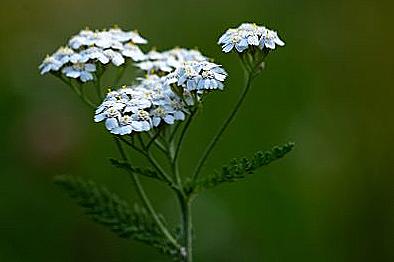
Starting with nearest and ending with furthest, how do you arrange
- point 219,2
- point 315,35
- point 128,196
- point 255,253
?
point 255,253, point 128,196, point 315,35, point 219,2

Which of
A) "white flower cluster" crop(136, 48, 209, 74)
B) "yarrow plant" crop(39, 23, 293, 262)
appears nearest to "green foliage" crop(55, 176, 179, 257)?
"yarrow plant" crop(39, 23, 293, 262)

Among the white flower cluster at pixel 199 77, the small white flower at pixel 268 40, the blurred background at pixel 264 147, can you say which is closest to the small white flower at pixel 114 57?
the white flower cluster at pixel 199 77

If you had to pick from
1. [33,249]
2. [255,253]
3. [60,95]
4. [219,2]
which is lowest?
[255,253]

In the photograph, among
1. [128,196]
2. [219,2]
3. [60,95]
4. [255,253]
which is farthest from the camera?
[219,2]

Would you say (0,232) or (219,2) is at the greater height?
(219,2)

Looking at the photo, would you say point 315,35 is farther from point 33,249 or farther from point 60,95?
point 33,249

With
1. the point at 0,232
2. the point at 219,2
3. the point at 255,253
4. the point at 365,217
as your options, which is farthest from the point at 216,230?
the point at 219,2
